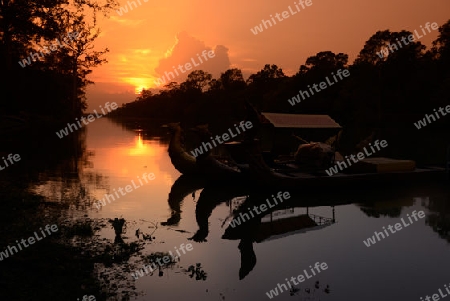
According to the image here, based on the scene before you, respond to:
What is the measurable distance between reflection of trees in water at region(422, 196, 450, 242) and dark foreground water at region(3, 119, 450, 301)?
0.04 m

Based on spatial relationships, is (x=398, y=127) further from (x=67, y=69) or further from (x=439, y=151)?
(x=67, y=69)

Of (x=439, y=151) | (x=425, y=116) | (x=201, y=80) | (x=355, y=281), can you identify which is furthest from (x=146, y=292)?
(x=201, y=80)

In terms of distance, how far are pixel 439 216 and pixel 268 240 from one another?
24.0ft

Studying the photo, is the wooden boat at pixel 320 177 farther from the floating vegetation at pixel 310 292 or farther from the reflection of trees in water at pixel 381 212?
the floating vegetation at pixel 310 292

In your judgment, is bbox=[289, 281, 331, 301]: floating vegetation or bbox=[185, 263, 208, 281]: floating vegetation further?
bbox=[185, 263, 208, 281]: floating vegetation

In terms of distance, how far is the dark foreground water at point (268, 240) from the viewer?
850 cm

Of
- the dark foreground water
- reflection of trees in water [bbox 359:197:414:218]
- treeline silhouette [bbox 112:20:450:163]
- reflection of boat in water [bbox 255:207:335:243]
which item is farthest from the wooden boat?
treeline silhouette [bbox 112:20:450:163]

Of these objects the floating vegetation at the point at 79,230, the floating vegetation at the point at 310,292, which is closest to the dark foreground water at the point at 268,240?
the floating vegetation at the point at 310,292

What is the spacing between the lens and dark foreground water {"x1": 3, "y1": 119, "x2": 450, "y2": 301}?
27.9 ft

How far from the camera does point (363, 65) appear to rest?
233 ft

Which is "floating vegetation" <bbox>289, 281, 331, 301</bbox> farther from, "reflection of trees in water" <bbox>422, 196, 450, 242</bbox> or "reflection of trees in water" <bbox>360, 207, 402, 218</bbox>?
"reflection of trees in water" <bbox>360, 207, 402, 218</bbox>

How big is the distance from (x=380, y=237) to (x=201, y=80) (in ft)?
436

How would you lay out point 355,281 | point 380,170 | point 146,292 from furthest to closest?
point 380,170
point 355,281
point 146,292

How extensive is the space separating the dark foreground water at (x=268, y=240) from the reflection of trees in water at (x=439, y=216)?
1.6 inches
